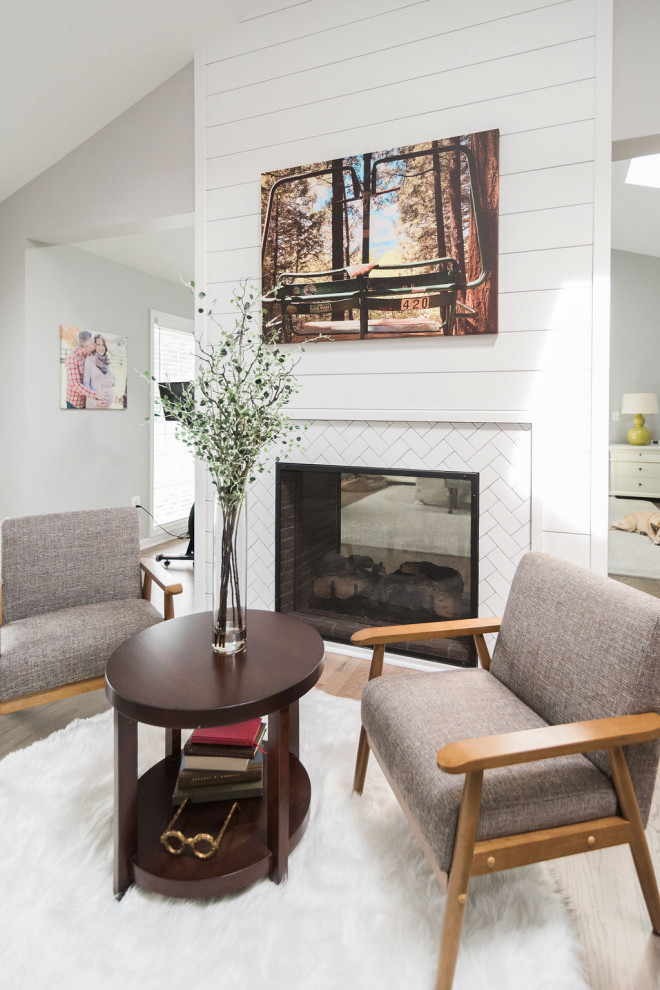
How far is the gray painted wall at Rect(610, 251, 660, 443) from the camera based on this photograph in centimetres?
735

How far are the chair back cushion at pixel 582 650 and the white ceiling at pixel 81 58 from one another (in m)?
3.03

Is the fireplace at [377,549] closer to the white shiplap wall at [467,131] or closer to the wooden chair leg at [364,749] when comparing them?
the white shiplap wall at [467,131]

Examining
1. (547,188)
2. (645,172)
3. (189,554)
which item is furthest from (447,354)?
(645,172)

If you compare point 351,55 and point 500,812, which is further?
point 351,55

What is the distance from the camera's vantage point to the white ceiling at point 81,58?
8.56ft

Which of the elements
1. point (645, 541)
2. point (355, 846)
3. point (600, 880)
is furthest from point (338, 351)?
point (645, 541)

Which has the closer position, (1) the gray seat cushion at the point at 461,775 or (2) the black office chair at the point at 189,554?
(1) the gray seat cushion at the point at 461,775

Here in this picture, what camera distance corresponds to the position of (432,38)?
8.46 ft

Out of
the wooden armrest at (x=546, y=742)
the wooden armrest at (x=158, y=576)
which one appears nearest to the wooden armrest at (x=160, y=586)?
the wooden armrest at (x=158, y=576)

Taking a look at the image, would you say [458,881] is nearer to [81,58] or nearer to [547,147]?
[547,147]

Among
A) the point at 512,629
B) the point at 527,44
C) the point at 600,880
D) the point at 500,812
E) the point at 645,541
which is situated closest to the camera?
the point at 500,812

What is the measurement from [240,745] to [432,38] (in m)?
2.97

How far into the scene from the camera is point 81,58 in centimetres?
285

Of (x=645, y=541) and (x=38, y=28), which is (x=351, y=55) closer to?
(x=38, y=28)
